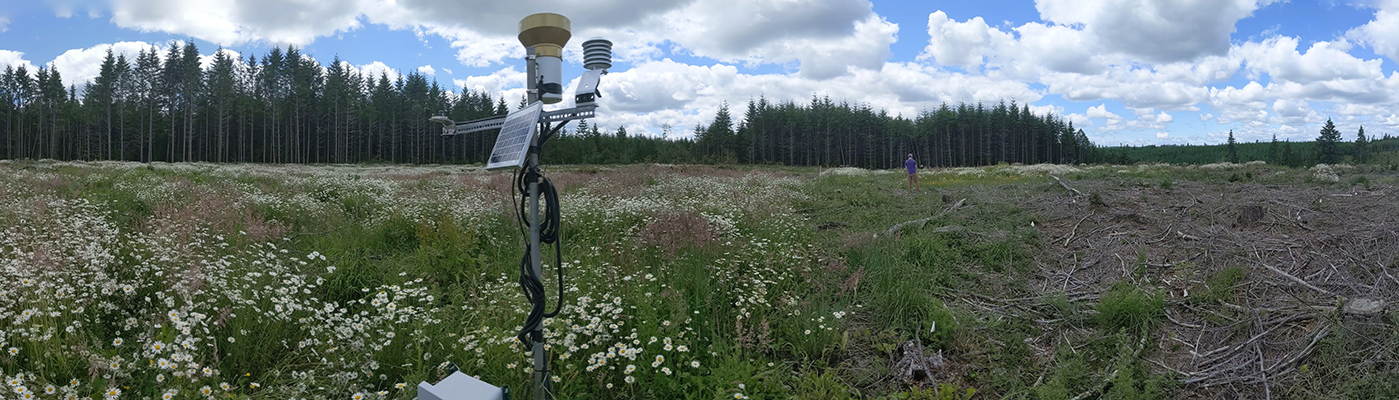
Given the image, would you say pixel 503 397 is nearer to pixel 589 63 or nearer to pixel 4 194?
pixel 589 63

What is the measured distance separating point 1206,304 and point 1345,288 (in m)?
1.03

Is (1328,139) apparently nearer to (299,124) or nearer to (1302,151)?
(1302,151)

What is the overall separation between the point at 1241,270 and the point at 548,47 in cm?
658

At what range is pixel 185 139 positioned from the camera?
195 ft

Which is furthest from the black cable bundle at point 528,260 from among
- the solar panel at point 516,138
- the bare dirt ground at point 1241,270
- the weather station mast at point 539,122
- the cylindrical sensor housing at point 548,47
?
the bare dirt ground at point 1241,270

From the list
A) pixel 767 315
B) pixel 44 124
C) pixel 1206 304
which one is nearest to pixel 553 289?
pixel 767 315

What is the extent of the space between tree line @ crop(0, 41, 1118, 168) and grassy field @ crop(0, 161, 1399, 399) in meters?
Answer: 45.9

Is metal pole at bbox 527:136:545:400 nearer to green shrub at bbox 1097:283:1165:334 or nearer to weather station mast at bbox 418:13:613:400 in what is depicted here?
weather station mast at bbox 418:13:613:400

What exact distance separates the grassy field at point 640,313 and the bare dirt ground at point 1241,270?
37 mm

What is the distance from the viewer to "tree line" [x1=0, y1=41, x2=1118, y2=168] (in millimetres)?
61000

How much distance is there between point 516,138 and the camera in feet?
10.3

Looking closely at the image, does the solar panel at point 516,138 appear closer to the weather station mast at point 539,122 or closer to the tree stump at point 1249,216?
the weather station mast at point 539,122

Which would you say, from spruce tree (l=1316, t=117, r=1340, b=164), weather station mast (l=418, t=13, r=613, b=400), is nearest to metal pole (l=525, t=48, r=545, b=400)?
weather station mast (l=418, t=13, r=613, b=400)

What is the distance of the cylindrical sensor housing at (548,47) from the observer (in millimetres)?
3221
